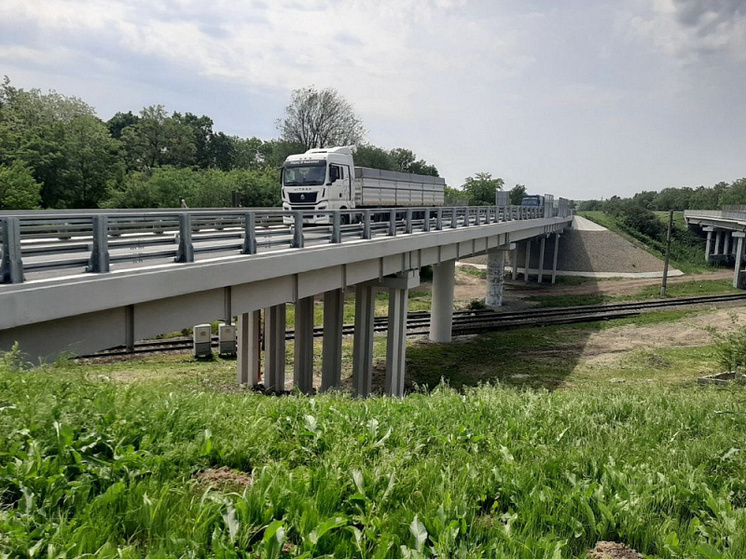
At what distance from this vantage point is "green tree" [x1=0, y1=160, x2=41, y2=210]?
3309 centimetres

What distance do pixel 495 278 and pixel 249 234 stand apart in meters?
33.7

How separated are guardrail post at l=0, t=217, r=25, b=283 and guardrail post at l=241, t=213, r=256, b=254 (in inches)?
192

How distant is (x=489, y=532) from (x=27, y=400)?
4214 millimetres

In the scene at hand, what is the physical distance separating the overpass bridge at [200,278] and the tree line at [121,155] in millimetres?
14764

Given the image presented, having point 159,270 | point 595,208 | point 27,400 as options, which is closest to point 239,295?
point 159,270

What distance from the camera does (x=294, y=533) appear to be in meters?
4.23

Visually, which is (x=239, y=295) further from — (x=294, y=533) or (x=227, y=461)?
(x=294, y=533)

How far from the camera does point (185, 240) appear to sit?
33.1 ft

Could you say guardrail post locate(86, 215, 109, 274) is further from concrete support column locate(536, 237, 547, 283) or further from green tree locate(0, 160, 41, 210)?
concrete support column locate(536, 237, 547, 283)

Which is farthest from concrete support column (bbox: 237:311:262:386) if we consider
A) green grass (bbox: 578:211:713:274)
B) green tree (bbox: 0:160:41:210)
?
green grass (bbox: 578:211:713:274)

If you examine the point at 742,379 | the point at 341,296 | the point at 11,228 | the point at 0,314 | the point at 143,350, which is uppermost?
the point at 11,228

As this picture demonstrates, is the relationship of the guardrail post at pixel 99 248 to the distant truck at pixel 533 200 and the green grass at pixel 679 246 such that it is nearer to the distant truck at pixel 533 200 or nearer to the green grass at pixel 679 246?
the distant truck at pixel 533 200

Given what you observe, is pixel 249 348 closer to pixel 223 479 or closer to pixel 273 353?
pixel 273 353

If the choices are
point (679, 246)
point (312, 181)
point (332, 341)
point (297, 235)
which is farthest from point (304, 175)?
point (679, 246)
